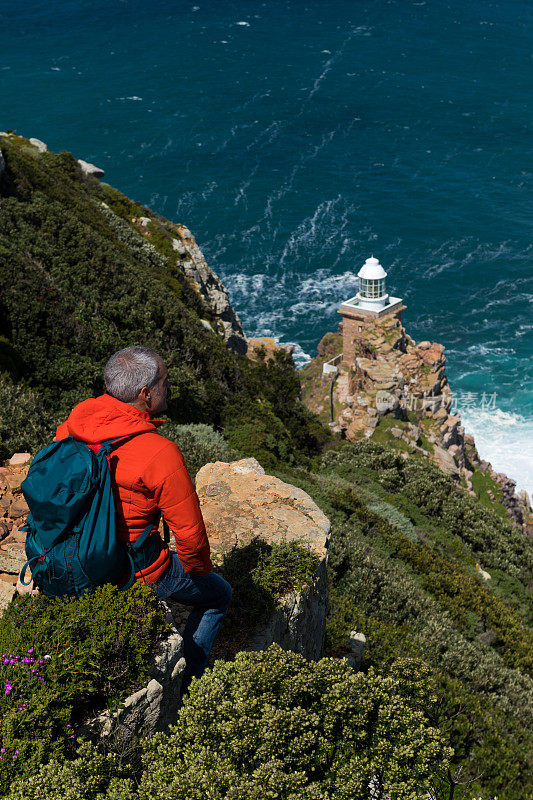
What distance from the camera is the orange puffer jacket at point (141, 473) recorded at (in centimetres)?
448

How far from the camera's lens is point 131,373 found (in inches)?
183

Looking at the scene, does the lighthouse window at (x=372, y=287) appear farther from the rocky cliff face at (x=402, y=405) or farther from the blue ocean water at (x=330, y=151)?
the blue ocean water at (x=330, y=151)

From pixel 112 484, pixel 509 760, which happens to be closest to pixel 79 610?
pixel 112 484

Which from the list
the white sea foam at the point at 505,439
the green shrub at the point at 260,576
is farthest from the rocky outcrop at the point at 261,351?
the green shrub at the point at 260,576

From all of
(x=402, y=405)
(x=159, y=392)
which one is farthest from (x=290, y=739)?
(x=402, y=405)

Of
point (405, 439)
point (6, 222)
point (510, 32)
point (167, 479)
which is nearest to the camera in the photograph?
point (167, 479)

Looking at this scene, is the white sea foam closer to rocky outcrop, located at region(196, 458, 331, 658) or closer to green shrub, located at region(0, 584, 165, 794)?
rocky outcrop, located at region(196, 458, 331, 658)

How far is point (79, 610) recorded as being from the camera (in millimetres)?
4785

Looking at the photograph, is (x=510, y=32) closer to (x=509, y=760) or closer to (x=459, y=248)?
(x=459, y=248)

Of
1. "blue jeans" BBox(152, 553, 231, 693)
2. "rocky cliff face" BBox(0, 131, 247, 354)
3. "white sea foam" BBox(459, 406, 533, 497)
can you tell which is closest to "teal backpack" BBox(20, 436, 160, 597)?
"blue jeans" BBox(152, 553, 231, 693)

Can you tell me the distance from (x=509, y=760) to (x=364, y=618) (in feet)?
9.84

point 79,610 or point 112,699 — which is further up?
point 79,610

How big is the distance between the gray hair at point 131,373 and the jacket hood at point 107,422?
83 millimetres

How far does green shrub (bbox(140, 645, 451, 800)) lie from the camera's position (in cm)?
419
